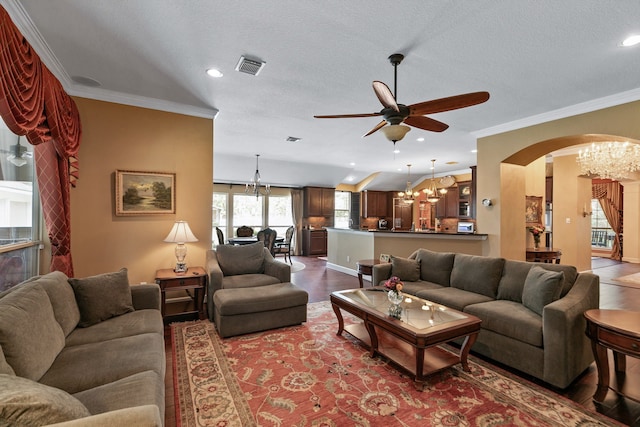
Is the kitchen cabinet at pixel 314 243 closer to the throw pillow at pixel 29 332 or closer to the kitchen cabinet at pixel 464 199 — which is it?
the kitchen cabinet at pixel 464 199

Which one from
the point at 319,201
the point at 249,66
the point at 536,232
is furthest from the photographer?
the point at 319,201

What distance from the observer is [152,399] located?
4.86ft

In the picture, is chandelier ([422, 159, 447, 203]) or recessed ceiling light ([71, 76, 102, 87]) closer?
recessed ceiling light ([71, 76, 102, 87])

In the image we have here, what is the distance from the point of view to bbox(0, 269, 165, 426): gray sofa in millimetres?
1020

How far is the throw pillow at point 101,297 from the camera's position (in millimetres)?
2428

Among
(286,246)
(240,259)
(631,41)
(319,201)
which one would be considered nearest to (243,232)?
(286,246)

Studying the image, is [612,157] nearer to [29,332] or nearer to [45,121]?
[29,332]

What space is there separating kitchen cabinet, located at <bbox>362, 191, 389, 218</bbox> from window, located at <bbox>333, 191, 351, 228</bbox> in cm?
68

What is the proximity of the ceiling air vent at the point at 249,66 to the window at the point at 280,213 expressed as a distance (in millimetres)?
7109

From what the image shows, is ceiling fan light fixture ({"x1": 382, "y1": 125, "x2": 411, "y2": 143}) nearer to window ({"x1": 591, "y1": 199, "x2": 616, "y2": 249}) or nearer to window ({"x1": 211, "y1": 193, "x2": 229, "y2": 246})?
window ({"x1": 211, "y1": 193, "x2": 229, "y2": 246})

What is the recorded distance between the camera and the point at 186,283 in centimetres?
366

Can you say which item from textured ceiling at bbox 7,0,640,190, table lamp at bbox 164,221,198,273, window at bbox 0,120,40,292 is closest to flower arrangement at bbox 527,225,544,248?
textured ceiling at bbox 7,0,640,190

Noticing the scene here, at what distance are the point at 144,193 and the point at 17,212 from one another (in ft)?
4.16

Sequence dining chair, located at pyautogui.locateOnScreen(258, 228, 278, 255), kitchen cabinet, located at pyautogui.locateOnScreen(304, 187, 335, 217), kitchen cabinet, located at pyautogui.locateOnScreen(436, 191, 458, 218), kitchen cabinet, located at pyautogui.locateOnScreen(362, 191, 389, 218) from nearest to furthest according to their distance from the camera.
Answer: dining chair, located at pyautogui.locateOnScreen(258, 228, 278, 255) → kitchen cabinet, located at pyautogui.locateOnScreen(436, 191, 458, 218) → kitchen cabinet, located at pyautogui.locateOnScreen(304, 187, 335, 217) → kitchen cabinet, located at pyautogui.locateOnScreen(362, 191, 389, 218)
